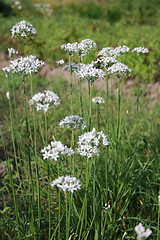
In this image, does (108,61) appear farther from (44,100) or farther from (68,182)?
(68,182)

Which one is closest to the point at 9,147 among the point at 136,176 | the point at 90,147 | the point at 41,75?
the point at 136,176

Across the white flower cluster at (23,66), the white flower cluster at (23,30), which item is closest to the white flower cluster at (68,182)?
the white flower cluster at (23,66)

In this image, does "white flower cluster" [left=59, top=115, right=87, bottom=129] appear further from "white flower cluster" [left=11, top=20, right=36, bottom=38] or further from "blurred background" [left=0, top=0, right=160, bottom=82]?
"blurred background" [left=0, top=0, right=160, bottom=82]

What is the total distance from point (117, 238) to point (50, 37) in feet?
18.7

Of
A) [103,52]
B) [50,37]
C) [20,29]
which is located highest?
[20,29]

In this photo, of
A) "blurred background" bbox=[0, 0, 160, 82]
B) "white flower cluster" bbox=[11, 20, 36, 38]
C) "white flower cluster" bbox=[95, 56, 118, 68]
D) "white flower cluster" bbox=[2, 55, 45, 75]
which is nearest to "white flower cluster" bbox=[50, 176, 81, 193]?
"white flower cluster" bbox=[2, 55, 45, 75]

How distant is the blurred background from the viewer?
537 cm

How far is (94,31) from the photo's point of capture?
816 centimetres

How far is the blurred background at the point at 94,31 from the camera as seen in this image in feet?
17.6

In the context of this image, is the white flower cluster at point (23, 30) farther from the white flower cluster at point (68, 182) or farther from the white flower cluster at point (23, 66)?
the white flower cluster at point (68, 182)

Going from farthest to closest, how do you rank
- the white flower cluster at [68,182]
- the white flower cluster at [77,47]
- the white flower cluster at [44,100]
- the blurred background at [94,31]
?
1. the blurred background at [94,31]
2. the white flower cluster at [77,47]
3. the white flower cluster at [44,100]
4. the white flower cluster at [68,182]

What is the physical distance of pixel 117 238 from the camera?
203 cm

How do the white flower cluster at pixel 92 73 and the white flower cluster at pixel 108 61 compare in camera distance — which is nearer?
the white flower cluster at pixel 92 73

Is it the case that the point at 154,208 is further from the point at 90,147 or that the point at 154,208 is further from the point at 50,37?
the point at 50,37
